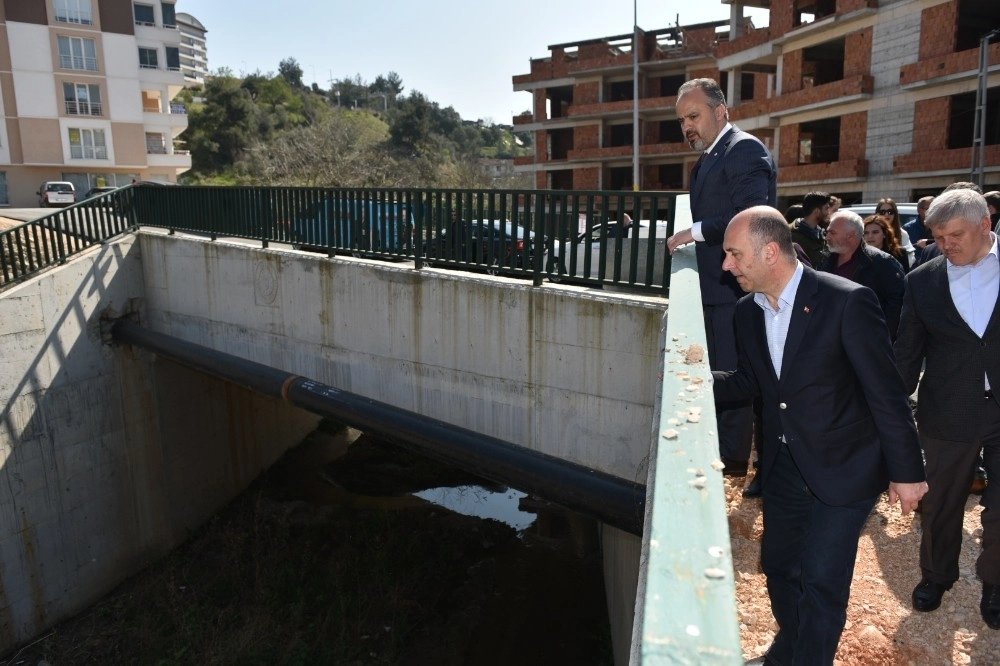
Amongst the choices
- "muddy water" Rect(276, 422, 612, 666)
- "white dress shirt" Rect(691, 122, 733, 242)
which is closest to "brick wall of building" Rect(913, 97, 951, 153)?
"muddy water" Rect(276, 422, 612, 666)

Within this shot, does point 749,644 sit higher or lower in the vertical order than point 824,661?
lower

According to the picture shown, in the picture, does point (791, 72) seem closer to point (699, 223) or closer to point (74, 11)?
point (699, 223)

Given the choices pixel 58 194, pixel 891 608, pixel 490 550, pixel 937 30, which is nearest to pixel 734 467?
pixel 891 608

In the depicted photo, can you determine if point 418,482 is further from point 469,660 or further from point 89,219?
point 89,219

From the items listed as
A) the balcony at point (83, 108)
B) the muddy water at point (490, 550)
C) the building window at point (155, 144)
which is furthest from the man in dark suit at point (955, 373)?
the building window at point (155, 144)

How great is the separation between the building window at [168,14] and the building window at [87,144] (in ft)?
27.1

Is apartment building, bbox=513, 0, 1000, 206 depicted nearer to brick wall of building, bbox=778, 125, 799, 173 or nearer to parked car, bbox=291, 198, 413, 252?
brick wall of building, bbox=778, 125, 799, 173

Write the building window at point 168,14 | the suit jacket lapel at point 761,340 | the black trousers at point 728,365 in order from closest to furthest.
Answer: the suit jacket lapel at point 761,340
the black trousers at point 728,365
the building window at point 168,14

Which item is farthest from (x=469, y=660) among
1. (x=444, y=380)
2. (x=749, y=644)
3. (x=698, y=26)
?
(x=698, y=26)

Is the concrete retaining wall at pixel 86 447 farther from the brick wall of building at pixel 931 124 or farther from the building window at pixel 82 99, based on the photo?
the building window at pixel 82 99

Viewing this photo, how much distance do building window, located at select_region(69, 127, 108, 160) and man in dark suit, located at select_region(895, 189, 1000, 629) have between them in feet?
146

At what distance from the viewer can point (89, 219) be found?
10586 millimetres

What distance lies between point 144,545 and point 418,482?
201 inches

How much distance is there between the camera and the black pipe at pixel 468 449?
17.1 ft
